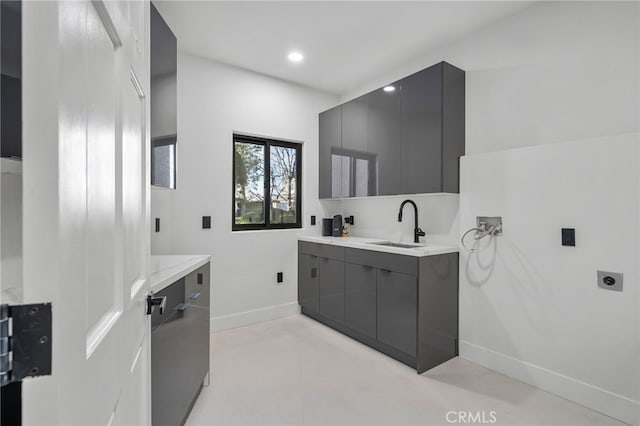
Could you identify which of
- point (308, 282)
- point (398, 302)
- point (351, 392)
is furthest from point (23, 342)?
point (308, 282)

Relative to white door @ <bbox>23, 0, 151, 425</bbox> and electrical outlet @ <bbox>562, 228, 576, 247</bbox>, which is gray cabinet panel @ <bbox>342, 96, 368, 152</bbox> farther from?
white door @ <bbox>23, 0, 151, 425</bbox>

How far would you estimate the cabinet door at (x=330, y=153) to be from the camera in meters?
3.63

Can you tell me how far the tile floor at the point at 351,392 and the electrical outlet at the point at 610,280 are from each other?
763 mm

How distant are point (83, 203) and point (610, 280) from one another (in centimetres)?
254

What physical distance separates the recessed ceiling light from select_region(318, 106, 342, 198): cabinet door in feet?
2.30

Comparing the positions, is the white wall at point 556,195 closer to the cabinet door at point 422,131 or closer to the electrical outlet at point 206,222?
the cabinet door at point 422,131

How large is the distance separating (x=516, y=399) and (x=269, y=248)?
100 inches

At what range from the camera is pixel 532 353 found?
86.6 inches

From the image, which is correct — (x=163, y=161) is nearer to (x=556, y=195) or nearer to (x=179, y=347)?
(x=179, y=347)

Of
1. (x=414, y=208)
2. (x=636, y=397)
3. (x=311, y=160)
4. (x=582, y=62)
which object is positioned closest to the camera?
(x=636, y=397)

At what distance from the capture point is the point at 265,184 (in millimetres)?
3639

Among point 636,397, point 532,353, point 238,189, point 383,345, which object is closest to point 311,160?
point 238,189

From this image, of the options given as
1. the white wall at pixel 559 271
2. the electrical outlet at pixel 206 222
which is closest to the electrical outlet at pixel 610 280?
the white wall at pixel 559 271

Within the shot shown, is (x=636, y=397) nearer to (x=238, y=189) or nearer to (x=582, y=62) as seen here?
(x=582, y=62)
